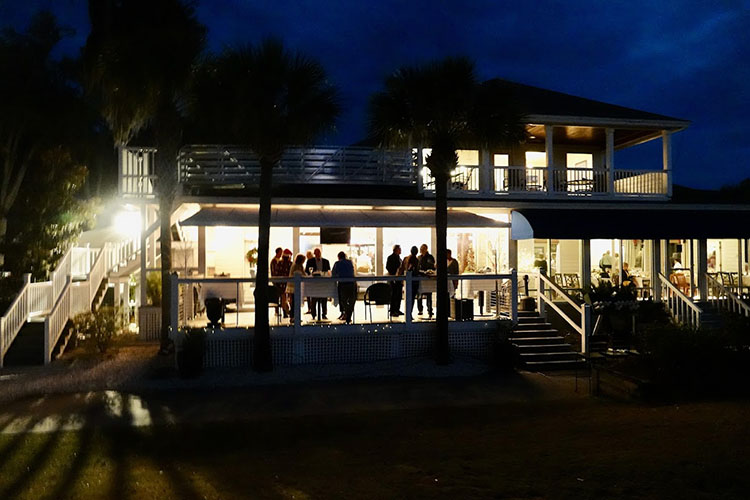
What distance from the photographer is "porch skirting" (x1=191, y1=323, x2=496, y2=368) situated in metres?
12.3

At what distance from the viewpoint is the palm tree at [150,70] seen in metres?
11.4

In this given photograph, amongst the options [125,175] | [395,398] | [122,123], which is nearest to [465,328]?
[395,398]

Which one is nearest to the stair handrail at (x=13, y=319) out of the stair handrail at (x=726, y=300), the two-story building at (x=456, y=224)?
the two-story building at (x=456, y=224)

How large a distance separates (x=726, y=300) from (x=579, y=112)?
21.5ft

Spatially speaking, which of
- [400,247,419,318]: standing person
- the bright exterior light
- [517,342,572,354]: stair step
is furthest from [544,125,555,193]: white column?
the bright exterior light

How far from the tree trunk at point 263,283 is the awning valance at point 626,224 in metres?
7.07

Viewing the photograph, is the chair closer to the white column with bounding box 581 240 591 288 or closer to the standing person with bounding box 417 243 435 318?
the standing person with bounding box 417 243 435 318

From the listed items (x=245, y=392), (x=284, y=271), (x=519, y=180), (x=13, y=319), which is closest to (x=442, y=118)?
(x=284, y=271)

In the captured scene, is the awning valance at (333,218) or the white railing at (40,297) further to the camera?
the awning valance at (333,218)

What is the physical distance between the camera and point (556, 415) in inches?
345

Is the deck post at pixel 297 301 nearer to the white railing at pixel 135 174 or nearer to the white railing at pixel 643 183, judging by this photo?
the white railing at pixel 135 174

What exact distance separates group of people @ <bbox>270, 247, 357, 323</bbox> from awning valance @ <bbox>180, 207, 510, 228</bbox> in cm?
93

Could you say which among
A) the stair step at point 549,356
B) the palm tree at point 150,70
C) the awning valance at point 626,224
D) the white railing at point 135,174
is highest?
the palm tree at point 150,70

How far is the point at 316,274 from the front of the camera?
1393 centimetres
